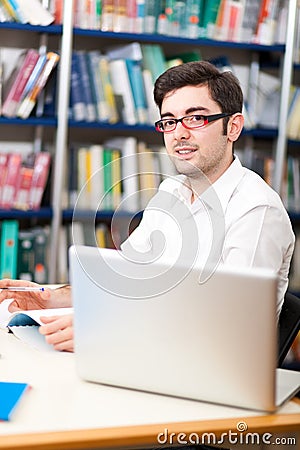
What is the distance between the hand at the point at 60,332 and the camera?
1.65m

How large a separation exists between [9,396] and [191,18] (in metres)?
2.62

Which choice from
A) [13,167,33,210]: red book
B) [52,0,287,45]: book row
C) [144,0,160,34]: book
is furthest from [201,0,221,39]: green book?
[13,167,33,210]: red book

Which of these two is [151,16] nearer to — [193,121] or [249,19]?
[249,19]

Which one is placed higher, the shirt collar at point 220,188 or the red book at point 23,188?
the shirt collar at point 220,188

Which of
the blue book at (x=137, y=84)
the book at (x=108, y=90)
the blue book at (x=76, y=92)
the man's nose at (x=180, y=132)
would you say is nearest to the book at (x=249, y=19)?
the blue book at (x=137, y=84)

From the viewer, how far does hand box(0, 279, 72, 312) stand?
75.9 inches

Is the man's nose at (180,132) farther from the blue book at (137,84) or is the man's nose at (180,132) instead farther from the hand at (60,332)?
the blue book at (137,84)

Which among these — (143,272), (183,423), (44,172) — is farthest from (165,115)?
(44,172)

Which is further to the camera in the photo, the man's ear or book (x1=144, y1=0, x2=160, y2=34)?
book (x1=144, y1=0, x2=160, y2=34)

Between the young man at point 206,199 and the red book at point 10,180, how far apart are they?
131 cm

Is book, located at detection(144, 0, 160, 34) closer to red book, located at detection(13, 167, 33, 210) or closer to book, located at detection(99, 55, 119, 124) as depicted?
book, located at detection(99, 55, 119, 124)

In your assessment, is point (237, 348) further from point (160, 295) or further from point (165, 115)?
point (165, 115)

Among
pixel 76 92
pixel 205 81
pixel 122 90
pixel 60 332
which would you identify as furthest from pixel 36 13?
pixel 60 332

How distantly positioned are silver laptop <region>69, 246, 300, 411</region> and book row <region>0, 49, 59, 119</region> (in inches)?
84.3
